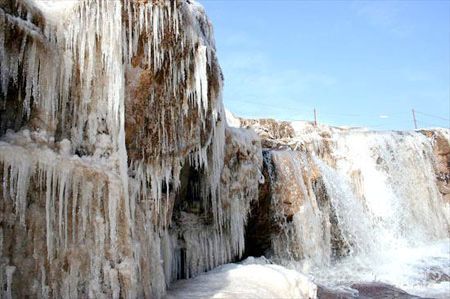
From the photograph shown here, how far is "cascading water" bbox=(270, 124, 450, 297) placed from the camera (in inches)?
436

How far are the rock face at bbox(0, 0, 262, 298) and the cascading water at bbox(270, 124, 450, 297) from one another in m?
4.34

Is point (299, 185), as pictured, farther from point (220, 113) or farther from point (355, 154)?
point (355, 154)

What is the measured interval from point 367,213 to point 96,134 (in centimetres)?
1129

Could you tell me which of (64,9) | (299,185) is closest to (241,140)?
(299,185)

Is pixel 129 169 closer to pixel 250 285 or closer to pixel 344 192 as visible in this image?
pixel 250 285

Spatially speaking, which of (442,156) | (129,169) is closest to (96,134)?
(129,169)

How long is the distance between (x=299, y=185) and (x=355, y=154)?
5867 millimetres

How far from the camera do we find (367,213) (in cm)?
1488

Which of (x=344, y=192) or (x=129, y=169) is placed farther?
(x=344, y=192)

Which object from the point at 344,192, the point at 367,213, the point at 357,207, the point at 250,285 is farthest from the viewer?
the point at 367,213

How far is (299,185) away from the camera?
449 inches

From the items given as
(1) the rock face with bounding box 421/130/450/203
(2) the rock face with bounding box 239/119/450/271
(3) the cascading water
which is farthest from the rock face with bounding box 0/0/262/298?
(1) the rock face with bounding box 421/130/450/203

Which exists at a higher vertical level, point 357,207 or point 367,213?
point 357,207

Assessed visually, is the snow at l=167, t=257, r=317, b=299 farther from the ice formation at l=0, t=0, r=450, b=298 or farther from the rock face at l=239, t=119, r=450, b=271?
the rock face at l=239, t=119, r=450, b=271
